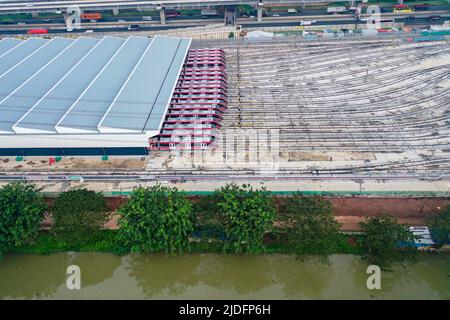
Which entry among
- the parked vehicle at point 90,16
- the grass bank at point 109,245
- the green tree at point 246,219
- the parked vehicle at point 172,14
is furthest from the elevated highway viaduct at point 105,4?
the grass bank at point 109,245

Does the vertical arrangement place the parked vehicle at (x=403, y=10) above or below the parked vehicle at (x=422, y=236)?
above

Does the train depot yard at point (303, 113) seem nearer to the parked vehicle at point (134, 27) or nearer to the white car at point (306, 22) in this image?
the white car at point (306, 22)

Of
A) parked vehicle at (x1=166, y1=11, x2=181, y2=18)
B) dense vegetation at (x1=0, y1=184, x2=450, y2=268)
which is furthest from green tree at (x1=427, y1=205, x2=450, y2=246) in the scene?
parked vehicle at (x1=166, y1=11, x2=181, y2=18)

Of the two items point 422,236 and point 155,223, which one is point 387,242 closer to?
point 422,236

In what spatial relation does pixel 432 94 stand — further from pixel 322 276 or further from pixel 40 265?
pixel 40 265

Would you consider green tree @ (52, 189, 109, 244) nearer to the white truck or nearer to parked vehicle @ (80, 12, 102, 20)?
parked vehicle @ (80, 12, 102, 20)

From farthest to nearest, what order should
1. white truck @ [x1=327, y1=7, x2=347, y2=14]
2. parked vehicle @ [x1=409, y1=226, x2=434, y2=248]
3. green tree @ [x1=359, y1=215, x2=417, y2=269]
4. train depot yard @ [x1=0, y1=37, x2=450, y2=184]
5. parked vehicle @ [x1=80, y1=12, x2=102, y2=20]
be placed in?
parked vehicle @ [x1=80, y1=12, x2=102, y2=20] < white truck @ [x1=327, y1=7, x2=347, y2=14] < train depot yard @ [x1=0, y1=37, x2=450, y2=184] < parked vehicle @ [x1=409, y1=226, x2=434, y2=248] < green tree @ [x1=359, y1=215, x2=417, y2=269]
